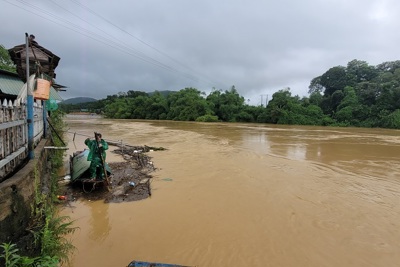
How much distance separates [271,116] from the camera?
2136 inches

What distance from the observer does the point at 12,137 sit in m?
3.96

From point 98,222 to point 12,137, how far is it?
2.53 meters

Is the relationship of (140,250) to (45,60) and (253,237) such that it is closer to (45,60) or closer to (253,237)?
(253,237)

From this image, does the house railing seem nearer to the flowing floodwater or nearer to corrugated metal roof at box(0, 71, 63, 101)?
the flowing floodwater

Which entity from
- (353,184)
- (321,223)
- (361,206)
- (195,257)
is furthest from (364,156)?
(195,257)

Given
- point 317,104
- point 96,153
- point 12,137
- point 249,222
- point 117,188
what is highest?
point 317,104

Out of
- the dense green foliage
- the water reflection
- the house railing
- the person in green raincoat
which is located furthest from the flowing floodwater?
the dense green foliage

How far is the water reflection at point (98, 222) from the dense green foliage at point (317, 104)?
4962cm

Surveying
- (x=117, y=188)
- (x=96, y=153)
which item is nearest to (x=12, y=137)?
(x=96, y=153)

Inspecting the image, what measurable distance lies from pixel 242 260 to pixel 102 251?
2.38 metres

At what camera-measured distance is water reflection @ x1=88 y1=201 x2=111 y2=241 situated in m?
5.08

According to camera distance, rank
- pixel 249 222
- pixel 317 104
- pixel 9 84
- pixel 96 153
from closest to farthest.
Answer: pixel 249 222
pixel 96 153
pixel 9 84
pixel 317 104

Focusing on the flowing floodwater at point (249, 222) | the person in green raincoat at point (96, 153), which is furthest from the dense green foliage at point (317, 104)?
the person in green raincoat at point (96, 153)

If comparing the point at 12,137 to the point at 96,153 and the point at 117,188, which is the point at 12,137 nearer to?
the point at 96,153
